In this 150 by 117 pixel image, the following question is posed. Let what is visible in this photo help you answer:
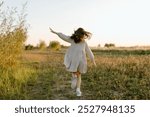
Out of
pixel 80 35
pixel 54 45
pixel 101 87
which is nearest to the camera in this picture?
pixel 80 35

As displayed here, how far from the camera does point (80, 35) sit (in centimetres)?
1129

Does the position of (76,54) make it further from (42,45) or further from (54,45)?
(54,45)

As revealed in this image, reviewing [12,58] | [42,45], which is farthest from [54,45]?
[12,58]

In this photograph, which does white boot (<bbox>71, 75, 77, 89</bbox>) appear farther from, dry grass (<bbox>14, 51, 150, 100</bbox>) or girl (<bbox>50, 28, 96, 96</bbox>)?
girl (<bbox>50, 28, 96, 96</bbox>)

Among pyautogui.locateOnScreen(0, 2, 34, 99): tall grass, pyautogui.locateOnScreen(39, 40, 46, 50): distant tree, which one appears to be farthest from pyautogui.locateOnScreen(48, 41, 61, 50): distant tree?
pyautogui.locateOnScreen(0, 2, 34, 99): tall grass

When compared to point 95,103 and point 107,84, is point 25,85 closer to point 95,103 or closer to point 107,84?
point 107,84

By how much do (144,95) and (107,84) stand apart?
253cm

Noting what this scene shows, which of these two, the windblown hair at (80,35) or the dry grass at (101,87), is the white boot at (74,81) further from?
the windblown hair at (80,35)

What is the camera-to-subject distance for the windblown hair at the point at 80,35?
442 inches

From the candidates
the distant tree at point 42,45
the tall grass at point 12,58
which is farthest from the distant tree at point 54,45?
the tall grass at point 12,58

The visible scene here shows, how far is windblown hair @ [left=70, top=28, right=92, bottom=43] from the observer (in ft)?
36.9

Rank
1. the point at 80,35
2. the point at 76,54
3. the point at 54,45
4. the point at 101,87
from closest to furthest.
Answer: the point at 80,35 < the point at 76,54 < the point at 101,87 < the point at 54,45

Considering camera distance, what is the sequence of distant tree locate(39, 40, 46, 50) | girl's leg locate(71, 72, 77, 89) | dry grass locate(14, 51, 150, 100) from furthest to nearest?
distant tree locate(39, 40, 46, 50) < girl's leg locate(71, 72, 77, 89) < dry grass locate(14, 51, 150, 100)

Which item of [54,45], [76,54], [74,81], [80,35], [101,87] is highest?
[80,35]
